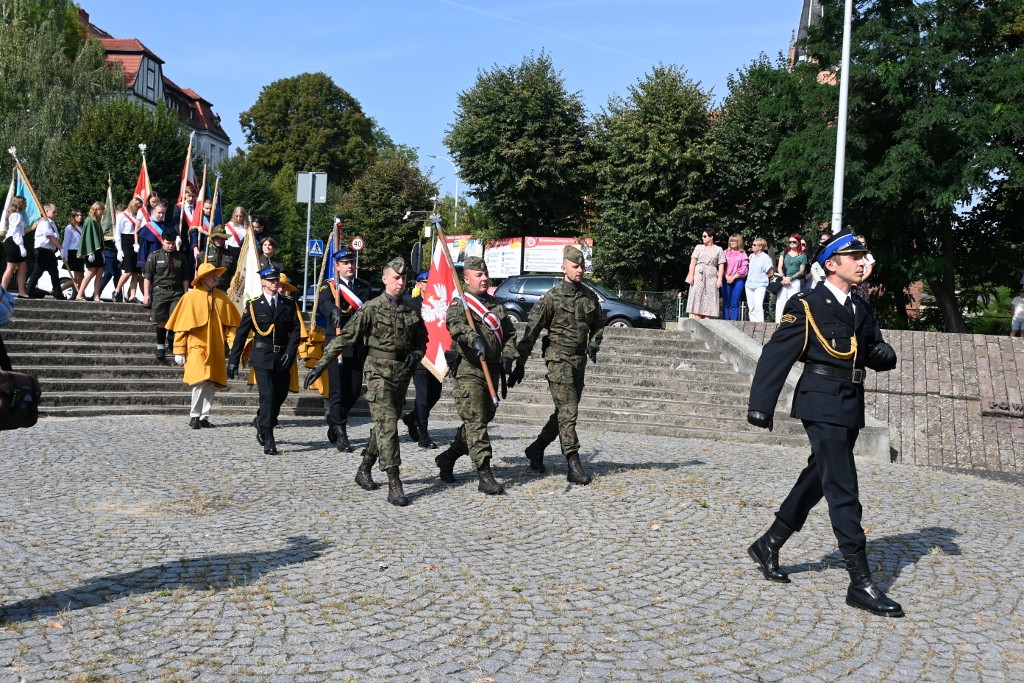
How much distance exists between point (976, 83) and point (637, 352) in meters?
10.8

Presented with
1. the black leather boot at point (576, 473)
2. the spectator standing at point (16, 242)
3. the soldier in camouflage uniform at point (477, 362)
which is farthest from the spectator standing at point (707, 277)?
the spectator standing at point (16, 242)

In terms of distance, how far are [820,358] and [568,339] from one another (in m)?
3.56

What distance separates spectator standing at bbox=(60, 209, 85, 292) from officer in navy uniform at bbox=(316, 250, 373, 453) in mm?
8636

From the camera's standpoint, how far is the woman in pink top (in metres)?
18.1

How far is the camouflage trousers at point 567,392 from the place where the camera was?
9.24 m

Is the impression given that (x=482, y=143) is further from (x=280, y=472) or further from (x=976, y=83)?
(x=280, y=472)

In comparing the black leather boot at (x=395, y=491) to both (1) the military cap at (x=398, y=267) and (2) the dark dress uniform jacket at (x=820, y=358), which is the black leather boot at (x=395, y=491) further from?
(2) the dark dress uniform jacket at (x=820, y=358)

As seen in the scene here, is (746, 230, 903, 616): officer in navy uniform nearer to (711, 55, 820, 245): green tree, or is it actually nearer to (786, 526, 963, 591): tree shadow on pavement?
(786, 526, 963, 591): tree shadow on pavement

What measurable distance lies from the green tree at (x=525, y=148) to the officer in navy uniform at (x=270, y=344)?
25.8 meters

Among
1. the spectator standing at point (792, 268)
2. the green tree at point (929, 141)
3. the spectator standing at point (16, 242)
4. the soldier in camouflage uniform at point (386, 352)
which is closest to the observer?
the soldier in camouflage uniform at point (386, 352)

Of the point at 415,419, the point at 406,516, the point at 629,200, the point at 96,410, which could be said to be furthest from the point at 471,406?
the point at 629,200

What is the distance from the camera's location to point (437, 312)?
1009cm

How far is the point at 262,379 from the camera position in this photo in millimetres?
11148

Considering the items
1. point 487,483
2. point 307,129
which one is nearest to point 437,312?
point 487,483
